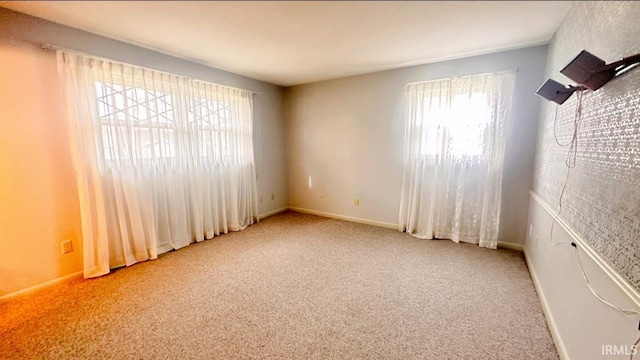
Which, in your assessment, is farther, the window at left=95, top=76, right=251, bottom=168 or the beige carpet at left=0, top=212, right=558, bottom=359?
the window at left=95, top=76, right=251, bottom=168

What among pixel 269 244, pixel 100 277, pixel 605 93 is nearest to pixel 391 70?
pixel 605 93

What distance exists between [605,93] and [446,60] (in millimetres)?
2157

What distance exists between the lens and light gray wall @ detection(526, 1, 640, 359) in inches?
40.1

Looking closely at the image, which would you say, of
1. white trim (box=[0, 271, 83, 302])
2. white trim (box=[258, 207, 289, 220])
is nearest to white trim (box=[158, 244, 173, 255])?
white trim (box=[0, 271, 83, 302])

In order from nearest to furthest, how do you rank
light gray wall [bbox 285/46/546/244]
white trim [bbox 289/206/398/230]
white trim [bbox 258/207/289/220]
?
1. light gray wall [bbox 285/46/546/244]
2. white trim [bbox 289/206/398/230]
3. white trim [bbox 258/207/289/220]

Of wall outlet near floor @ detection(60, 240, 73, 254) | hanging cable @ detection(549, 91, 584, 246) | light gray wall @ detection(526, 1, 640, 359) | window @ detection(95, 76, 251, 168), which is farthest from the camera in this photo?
window @ detection(95, 76, 251, 168)

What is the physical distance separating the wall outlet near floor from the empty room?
0.02 m

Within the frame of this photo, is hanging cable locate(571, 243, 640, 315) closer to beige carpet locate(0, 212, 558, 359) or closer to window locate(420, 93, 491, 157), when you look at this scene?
beige carpet locate(0, 212, 558, 359)

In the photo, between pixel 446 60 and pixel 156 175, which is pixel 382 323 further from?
pixel 446 60

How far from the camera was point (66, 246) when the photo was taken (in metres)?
2.38

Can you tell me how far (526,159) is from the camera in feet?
9.64

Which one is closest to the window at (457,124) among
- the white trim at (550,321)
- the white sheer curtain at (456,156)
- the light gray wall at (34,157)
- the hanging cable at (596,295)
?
the white sheer curtain at (456,156)

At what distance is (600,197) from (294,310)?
1972 millimetres

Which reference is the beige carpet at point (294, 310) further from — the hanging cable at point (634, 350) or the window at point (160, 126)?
the window at point (160, 126)
